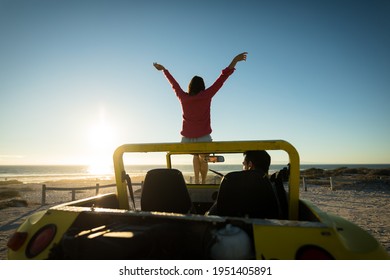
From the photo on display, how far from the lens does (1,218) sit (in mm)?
9453

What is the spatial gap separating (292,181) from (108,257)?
5.41ft

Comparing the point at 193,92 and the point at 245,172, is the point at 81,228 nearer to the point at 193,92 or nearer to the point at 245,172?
the point at 245,172

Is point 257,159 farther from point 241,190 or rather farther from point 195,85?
point 195,85

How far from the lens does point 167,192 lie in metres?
2.74

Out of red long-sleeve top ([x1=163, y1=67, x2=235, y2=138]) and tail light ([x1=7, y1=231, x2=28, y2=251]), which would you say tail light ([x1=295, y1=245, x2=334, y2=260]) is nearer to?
tail light ([x1=7, y1=231, x2=28, y2=251])

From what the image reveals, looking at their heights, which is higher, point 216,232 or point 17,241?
point 216,232

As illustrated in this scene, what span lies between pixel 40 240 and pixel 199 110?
2942 mm

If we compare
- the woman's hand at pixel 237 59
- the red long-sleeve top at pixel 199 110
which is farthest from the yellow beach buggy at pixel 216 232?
the woman's hand at pixel 237 59

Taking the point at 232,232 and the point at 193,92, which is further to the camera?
the point at 193,92

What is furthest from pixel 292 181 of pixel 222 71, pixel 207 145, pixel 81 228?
pixel 222 71

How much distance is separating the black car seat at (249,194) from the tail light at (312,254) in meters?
0.89

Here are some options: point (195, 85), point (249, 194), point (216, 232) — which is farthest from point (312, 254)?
point (195, 85)

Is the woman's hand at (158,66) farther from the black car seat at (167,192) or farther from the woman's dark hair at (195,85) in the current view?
the black car seat at (167,192)

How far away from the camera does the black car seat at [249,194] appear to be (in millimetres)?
2400
